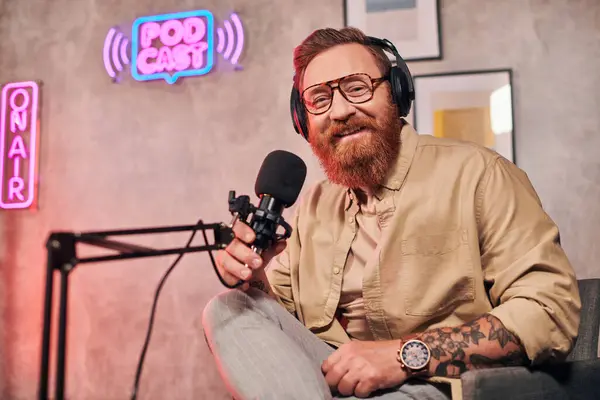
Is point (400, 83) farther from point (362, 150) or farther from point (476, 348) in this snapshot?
point (476, 348)

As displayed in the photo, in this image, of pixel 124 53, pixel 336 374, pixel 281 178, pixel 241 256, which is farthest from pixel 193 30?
pixel 336 374

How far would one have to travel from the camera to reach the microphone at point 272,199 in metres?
1.05

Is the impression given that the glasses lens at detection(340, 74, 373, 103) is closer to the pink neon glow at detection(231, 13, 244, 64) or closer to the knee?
the knee

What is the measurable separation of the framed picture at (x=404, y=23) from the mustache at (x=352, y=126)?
3.79ft

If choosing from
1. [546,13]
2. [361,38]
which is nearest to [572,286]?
[361,38]

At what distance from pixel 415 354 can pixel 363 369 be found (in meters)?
0.12

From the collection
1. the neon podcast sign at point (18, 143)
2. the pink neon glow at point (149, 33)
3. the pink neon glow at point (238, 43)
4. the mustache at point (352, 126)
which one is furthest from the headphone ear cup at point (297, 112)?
the neon podcast sign at point (18, 143)

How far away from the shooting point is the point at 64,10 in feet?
9.97

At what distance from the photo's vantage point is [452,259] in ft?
4.44

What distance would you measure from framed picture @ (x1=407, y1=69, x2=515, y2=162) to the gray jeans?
1499 mm

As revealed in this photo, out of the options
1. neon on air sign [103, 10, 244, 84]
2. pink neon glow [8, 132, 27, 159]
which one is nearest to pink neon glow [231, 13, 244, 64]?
neon on air sign [103, 10, 244, 84]

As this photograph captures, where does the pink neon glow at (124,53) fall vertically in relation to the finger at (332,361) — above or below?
above

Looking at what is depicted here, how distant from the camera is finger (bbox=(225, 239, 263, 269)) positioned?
3.51ft

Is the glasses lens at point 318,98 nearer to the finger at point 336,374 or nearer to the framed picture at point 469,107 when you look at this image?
the finger at point 336,374
